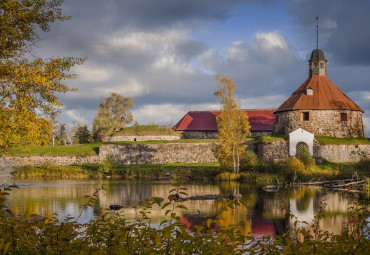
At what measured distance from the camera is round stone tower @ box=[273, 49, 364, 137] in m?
42.9

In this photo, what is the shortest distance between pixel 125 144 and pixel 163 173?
989 cm

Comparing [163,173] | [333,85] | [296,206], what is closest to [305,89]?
[333,85]

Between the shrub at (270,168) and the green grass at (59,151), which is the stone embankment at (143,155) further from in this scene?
the shrub at (270,168)

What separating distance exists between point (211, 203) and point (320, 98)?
2575 centimetres

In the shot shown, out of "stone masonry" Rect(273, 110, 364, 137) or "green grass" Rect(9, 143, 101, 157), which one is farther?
"green grass" Rect(9, 143, 101, 157)

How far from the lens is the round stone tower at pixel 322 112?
42906 mm

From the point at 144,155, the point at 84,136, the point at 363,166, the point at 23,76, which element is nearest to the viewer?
the point at 23,76

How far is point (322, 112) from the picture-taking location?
42750mm

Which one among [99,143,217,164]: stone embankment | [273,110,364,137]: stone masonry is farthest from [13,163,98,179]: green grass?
[273,110,364,137]: stone masonry

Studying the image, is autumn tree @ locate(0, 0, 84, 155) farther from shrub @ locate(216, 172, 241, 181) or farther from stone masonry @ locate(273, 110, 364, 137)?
stone masonry @ locate(273, 110, 364, 137)

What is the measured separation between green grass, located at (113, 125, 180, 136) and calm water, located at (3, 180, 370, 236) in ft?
65.3


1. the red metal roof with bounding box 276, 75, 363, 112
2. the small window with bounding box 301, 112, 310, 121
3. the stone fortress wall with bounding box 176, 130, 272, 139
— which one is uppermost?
the red metal roof with bounding box 276, 75, 363, 112

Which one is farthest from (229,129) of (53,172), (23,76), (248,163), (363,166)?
(23,76)

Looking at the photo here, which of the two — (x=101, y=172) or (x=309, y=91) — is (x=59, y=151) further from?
(x=309, y=91)
